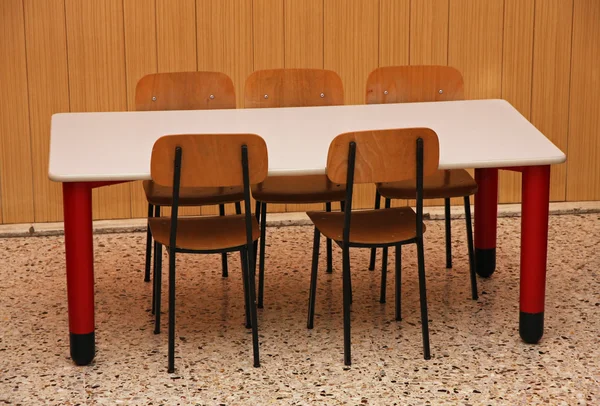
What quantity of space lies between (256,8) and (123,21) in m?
0.76

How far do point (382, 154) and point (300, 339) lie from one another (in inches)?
35.4

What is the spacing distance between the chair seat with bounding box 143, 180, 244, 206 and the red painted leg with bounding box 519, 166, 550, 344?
1.29 meters

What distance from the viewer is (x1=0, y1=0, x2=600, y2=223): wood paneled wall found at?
5586mm

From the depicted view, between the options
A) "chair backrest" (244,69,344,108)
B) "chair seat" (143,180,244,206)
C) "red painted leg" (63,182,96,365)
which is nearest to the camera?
"red painted leg" (63,182,96,365)

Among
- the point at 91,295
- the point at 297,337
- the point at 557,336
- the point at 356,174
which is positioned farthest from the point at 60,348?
the point at 557,336

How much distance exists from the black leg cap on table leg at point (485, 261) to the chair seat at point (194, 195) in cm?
121

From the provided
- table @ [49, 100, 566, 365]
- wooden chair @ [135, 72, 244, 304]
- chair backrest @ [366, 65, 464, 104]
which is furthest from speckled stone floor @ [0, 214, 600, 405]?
chair backrest @ [366, 65, 464, 104]

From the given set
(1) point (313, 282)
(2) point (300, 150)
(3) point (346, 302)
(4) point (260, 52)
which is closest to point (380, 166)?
(2) point (300, 150)

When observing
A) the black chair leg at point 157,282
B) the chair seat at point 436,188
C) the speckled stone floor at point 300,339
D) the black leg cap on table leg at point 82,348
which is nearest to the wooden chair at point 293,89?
the chair seat at point 436,188

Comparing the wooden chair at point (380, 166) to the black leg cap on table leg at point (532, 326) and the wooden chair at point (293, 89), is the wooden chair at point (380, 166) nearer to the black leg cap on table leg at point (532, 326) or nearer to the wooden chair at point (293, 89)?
the black leg cap on table leg at point (532, 326)

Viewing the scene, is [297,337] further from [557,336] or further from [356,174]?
→ [557,336]

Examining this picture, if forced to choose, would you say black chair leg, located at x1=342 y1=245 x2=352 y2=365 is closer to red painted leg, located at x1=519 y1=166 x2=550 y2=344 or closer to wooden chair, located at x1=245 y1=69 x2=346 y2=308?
red painted leg, located at x1=519 y1=166 x2=550 y2=344

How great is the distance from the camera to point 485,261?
4742 mm

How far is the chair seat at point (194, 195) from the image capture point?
4.35 m
